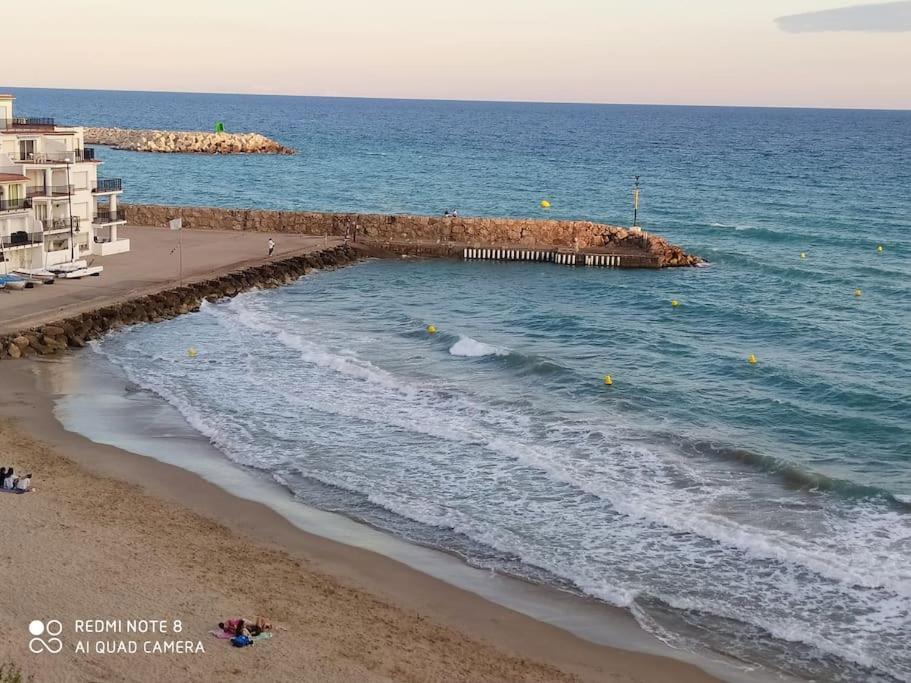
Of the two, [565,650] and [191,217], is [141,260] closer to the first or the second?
[191,217]

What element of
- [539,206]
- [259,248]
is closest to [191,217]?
[259,248]

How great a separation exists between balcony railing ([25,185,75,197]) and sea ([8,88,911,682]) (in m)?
10.0

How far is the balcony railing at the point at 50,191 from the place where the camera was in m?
50.3

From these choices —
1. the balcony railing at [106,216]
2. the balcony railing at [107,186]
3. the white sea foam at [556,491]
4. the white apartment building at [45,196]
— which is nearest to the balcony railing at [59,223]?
the white apartment building at [45,196]

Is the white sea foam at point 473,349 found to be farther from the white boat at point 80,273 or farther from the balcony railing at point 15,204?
the balcony railing at point 15,204

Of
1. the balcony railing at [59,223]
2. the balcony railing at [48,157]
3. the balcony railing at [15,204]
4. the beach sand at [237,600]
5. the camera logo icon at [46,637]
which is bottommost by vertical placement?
the beach sand at [237,600]

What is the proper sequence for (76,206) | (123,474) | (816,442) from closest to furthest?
1. (123,474)
2. (816,442)
3. (76,206)

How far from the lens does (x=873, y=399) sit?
34188 millimetres

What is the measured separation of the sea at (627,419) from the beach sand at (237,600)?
6.25 ft

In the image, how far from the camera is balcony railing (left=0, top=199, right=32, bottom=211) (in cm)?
4775

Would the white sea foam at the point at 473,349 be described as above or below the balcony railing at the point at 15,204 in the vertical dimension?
below

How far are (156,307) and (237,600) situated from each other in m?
27.9

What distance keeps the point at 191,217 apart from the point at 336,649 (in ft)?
176

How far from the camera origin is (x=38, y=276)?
47.0 meters
